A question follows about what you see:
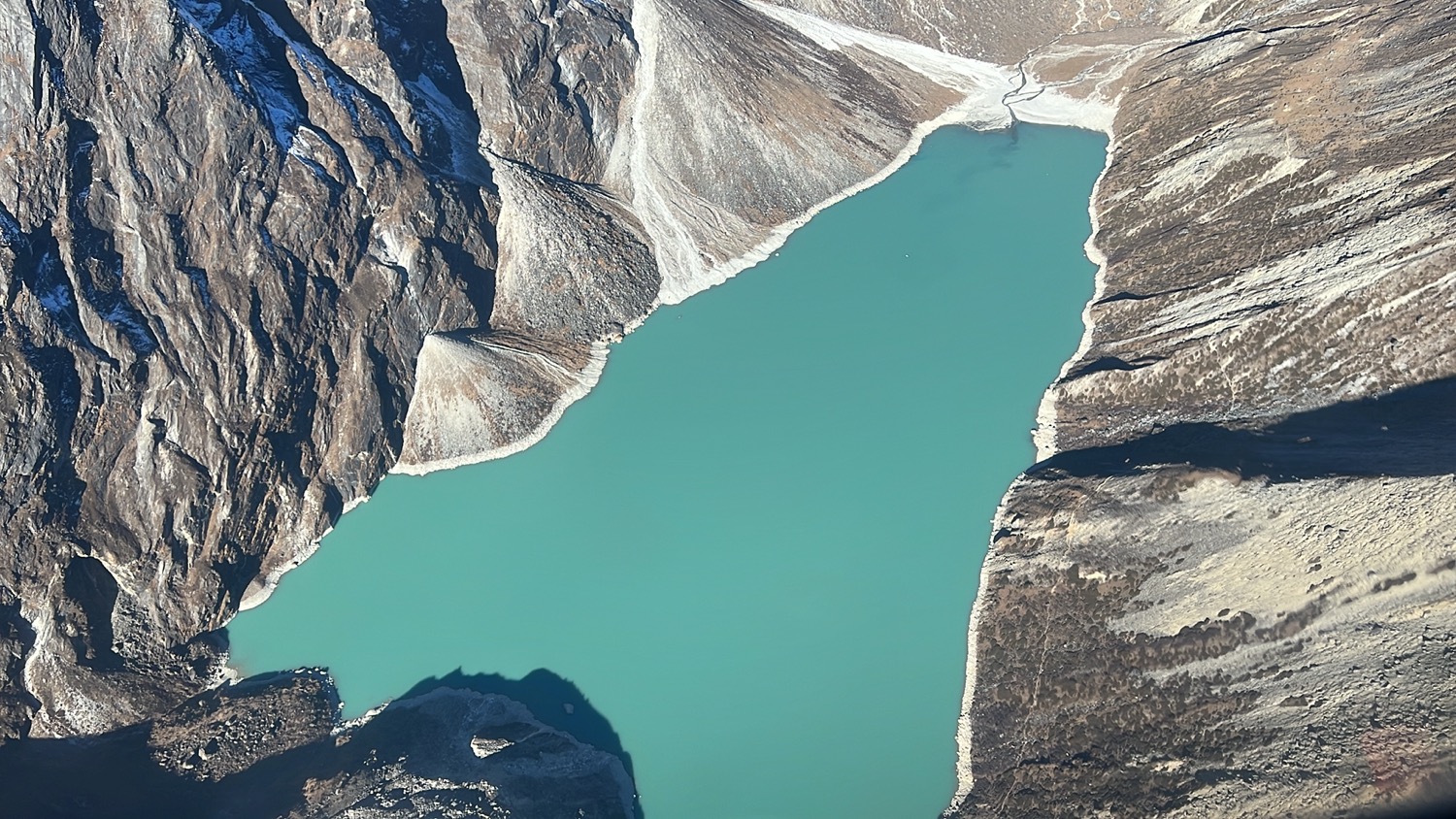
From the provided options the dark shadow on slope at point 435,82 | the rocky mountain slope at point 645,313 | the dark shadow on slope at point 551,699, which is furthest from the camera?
the dark shadow on slope at point 435,82

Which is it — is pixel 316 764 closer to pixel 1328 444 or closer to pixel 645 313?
pixel 645 313

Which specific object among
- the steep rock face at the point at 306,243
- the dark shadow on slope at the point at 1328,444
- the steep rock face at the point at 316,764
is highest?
the steep rock face at the point at 306,243

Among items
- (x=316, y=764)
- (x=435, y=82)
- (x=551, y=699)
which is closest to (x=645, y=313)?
(x=435, y=82)

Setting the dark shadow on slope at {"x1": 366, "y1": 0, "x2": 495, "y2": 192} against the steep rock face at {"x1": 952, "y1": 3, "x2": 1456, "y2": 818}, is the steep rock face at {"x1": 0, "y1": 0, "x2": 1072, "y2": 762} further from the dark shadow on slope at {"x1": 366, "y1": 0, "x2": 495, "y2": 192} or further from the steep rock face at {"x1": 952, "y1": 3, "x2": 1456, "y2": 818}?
the steep rock face at {"x1": 952, "y1": 3, "x2": 1456, "y2": 818}

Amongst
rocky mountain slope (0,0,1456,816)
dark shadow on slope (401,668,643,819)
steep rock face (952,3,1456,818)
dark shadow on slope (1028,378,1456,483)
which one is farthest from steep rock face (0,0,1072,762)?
dark shadow on slope (1028,378,1456,483)

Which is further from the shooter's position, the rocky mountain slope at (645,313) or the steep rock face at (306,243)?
the steep rock face at (306,243)

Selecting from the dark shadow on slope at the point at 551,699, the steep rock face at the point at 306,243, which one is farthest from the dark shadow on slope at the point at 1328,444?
the steep rock face at the point at 306,243

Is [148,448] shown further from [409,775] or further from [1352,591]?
[1352,591]

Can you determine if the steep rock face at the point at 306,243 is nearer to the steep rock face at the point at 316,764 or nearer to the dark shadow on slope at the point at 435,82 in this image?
the dark shadow on slope at the point at 435,82
